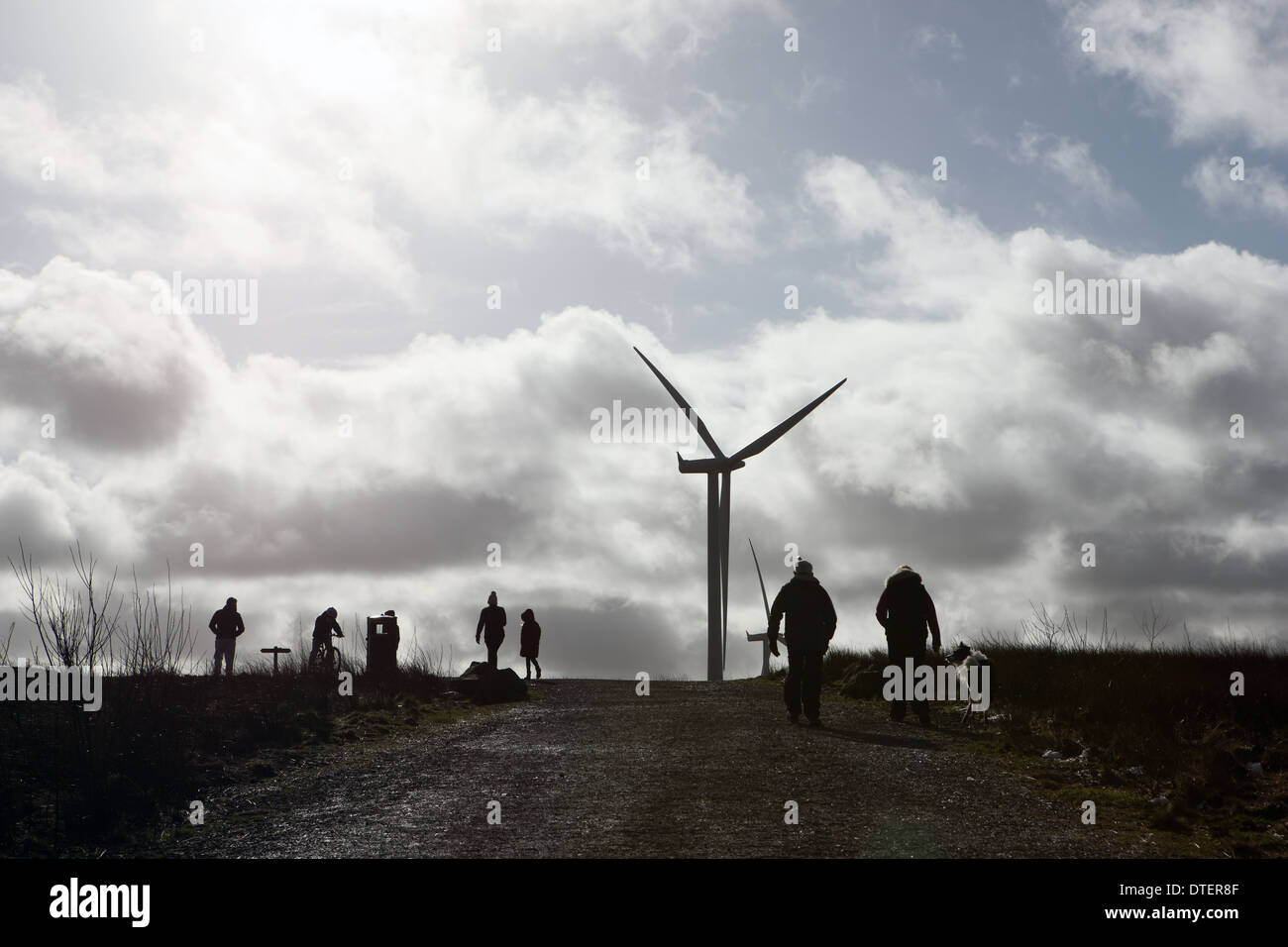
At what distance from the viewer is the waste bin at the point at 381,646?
2256cm

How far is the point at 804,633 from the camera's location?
16391mm

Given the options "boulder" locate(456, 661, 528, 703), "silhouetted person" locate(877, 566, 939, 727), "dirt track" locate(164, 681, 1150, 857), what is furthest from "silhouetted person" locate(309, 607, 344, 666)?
"silhouetted person" locate(877, 566, 939, 727)

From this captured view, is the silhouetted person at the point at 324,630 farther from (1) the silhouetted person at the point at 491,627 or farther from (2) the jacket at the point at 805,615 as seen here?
(2) the jacket at the point at 805,615

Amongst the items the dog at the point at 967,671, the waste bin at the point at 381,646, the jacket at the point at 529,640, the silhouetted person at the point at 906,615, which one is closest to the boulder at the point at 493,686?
the waste bin at the point at 381,646

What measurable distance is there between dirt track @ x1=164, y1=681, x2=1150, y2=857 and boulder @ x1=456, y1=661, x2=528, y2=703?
17.6 feet

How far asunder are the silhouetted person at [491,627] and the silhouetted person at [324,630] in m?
3.41

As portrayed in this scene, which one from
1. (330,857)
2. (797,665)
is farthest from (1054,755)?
(330,857)

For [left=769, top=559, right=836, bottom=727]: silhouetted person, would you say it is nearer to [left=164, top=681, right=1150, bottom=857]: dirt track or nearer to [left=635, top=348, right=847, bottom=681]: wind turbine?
[left=164, top=681, right=1150, bottom=857]: dirt track

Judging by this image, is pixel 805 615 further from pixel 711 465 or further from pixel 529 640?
pixel 711 465

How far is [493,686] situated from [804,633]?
7.82 meters

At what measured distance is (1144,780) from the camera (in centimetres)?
1097
